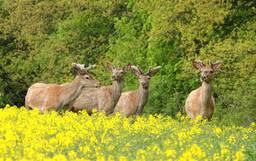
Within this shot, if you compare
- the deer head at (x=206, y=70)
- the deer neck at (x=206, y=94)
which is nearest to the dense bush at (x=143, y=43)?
the deer head at (x=206, y=70)

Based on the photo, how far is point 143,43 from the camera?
1489 inches

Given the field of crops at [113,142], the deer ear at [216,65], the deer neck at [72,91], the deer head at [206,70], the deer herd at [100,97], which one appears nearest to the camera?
the field of crops at [113,142]

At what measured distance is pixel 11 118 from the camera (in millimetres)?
20641

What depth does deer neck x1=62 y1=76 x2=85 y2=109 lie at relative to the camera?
24.3 metres

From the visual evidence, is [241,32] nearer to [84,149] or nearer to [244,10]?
[244,10]

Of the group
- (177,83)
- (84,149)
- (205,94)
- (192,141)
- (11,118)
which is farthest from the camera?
(177,83)

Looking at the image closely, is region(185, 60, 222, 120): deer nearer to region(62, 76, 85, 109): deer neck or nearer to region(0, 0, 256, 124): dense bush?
region(0, 0, 256, 124): dense bush

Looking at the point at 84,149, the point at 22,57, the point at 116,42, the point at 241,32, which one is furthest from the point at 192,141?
the point at 22,57

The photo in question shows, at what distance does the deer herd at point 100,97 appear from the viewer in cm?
2391

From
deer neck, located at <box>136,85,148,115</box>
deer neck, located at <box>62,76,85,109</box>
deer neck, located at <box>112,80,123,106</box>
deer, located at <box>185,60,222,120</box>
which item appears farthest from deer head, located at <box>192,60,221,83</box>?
deer neck, located at <box>62,76,85,109</box>

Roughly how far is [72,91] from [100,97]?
130cm

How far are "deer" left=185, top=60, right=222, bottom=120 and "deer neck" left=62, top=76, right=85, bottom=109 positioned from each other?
2.92 meters

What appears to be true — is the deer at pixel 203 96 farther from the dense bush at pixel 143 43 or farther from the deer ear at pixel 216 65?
the dense bush at pixel 143 43

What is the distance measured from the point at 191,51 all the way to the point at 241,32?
2.27 meters
